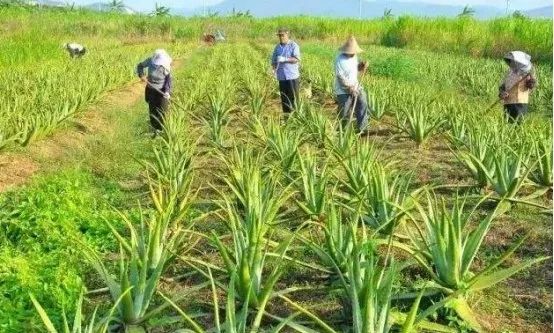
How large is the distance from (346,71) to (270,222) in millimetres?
4054

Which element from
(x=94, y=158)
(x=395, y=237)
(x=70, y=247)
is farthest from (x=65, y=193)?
(x=395, y=237)

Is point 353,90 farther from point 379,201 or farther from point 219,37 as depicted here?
point 219,37

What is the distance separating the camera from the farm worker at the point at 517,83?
294 inches

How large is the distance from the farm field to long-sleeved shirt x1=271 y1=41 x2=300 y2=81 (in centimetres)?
58

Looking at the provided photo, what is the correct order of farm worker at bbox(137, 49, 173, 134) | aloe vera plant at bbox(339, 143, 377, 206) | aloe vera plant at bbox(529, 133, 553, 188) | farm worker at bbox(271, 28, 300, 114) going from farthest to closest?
farm worker at bbox(271, 28, 300, 114)
farm worker at bbox(137, 49, 173, 134)
aloe vera plant at bbox(529, 133, 553, 188)
aloe vera plant at bbox(339, 143, 377, 206)

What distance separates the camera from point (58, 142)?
27.1 feet

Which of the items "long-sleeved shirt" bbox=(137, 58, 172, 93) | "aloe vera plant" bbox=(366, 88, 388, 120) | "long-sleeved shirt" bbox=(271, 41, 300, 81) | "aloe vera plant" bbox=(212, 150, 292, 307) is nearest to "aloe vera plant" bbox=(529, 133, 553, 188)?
"aloe vera plant" bbox=(212, 150, 292, 307)

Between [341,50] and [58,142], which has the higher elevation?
[341,50]

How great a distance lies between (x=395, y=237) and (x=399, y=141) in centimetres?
397

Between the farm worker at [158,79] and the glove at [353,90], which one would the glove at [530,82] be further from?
the farm worker at [158,79]

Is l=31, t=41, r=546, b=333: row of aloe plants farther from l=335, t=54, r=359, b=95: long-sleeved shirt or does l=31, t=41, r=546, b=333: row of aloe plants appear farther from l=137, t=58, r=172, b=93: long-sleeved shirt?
l=137, t=58, r=172, b=93: long-sleeved shirt

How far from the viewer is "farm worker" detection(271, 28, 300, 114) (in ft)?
30.2

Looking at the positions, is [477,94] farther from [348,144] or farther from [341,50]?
[348,144]

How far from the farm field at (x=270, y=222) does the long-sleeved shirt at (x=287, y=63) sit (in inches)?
22.7
